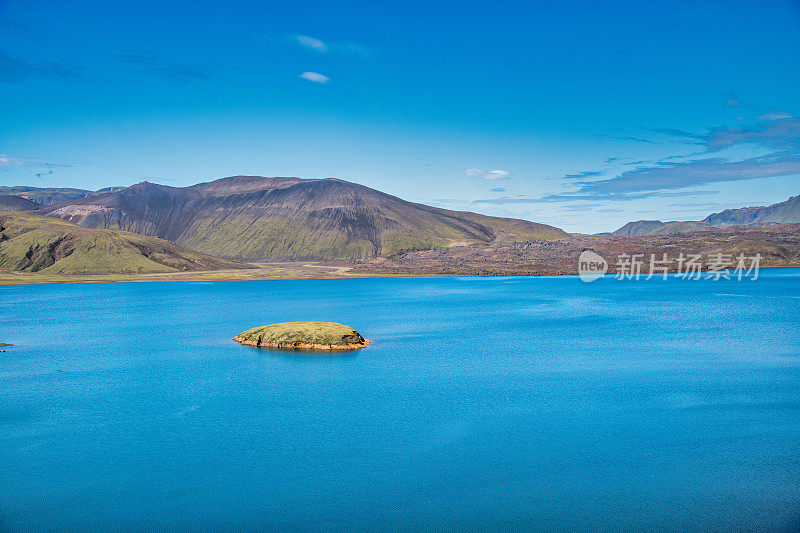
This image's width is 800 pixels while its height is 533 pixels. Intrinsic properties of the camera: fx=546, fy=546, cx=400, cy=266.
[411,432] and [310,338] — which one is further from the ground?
[310,338]

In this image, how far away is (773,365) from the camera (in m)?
63.2

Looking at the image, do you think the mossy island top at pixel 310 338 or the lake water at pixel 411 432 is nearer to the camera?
the lake water at pixel 411 432

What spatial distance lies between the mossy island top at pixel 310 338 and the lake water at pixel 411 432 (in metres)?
2.97

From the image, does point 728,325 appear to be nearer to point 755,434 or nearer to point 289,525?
point 755,434

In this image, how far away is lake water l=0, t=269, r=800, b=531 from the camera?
28.0 m

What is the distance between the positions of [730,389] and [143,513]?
51058mm

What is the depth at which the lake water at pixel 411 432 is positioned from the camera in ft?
92.0

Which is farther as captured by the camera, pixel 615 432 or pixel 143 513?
pixel 615 432

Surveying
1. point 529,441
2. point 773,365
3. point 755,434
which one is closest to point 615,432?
point 529,441

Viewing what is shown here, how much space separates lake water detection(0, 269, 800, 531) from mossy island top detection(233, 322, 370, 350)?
117 inches

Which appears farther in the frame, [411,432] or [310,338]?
[310,338]

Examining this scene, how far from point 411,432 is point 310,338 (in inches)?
1430

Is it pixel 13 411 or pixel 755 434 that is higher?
pixel 755 434

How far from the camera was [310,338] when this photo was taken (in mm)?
74312
